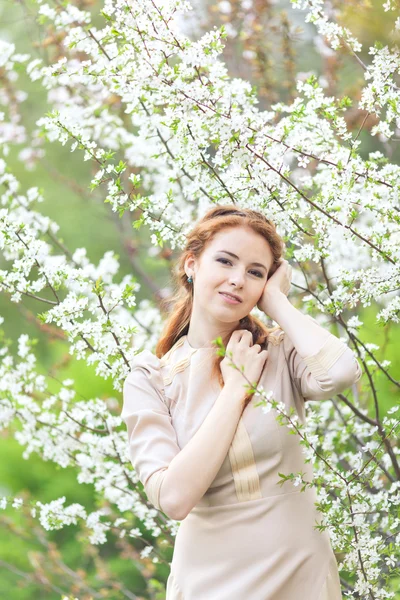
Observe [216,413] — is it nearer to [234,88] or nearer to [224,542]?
[224,542]

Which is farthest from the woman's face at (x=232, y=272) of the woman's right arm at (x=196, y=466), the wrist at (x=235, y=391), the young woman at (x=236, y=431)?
the woman's right arm at (x=196, y=466)

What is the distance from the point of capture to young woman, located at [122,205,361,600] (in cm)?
169

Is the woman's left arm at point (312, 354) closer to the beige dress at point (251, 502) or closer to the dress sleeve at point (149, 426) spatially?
the beige dress at point (251, 502)

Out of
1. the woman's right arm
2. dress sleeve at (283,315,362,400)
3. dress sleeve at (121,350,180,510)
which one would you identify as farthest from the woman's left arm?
dress sleeve at (121,350,180,510)

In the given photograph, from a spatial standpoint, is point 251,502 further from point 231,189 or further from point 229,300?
point 231,189

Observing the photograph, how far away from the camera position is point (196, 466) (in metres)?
1.64

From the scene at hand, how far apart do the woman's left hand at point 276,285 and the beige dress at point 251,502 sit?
165 millimetres

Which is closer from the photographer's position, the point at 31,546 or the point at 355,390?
the point at 355,390

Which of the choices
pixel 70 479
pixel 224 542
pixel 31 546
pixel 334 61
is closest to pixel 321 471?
pixel 224 542

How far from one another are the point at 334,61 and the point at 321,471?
2.81 m

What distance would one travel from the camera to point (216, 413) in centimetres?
171

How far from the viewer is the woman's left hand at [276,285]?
1.89m

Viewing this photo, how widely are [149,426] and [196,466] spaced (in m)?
0.20

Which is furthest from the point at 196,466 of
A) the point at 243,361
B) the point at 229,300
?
the point at 229,300
